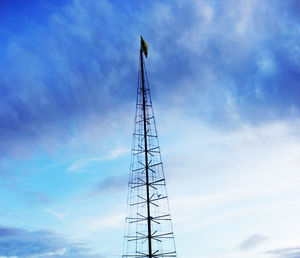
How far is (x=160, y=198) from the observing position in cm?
5412

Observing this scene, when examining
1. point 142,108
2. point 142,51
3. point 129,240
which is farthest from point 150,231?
point 142,51

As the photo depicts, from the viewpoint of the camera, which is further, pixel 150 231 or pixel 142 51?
pixel 142 51

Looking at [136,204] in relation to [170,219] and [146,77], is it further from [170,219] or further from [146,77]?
[146,77]

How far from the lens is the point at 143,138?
59.2m

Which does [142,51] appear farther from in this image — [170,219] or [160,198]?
[170,219]

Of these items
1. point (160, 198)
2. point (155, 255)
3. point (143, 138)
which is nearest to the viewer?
point (155, 255)

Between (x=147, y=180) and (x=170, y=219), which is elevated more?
(x=147, y=180)

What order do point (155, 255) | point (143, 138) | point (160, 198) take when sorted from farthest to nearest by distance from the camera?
point (143, 138) → point (160, 198) → point (155, 255)

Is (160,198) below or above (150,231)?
above

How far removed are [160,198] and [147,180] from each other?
418cm

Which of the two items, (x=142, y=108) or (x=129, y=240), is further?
(x=142, y=108)

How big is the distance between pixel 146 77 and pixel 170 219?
91.6 feet

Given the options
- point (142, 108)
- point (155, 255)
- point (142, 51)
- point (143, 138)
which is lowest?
point (155, 255)

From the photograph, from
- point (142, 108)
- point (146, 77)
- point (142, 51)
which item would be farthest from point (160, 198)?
point (142, 51)
